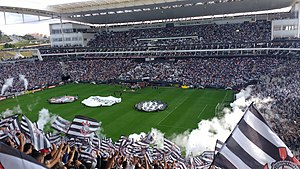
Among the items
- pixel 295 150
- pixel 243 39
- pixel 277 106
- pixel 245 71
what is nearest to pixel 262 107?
pixel 277 106

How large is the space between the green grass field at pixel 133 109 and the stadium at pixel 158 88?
0.15m

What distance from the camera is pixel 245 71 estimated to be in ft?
148

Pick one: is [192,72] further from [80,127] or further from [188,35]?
[80,127]

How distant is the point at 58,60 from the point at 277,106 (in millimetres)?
54705

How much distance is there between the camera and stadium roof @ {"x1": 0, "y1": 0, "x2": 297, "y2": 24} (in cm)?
5253

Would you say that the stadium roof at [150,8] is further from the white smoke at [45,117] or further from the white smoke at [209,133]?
the white smoke at [209,133]

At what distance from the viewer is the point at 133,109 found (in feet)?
107

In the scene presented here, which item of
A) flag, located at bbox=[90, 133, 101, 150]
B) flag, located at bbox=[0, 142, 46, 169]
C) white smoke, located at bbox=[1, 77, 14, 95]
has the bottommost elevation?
white smoke, located at bbox=[1, 77, 14, 95]

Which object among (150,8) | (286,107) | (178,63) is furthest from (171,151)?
(150,8)

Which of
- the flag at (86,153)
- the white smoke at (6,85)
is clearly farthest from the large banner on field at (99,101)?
the flag at (86,153)

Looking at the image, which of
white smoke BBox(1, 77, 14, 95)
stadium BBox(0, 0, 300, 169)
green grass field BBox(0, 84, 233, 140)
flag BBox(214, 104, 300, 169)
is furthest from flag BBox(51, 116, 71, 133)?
white smoke BBox(1, 77, 14, 95)

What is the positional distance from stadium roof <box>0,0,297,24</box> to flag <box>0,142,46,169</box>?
162 feet

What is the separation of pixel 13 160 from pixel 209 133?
19729 mm

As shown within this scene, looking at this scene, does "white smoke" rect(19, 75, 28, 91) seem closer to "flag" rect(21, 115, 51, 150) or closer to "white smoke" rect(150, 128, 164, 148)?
"white smoke" rect(150, 128, 164, 148)
